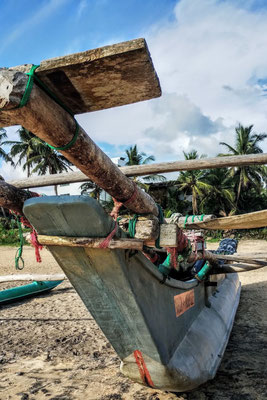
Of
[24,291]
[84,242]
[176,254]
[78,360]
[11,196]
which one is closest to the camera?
[84,242]

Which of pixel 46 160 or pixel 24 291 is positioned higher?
pixel 46 160

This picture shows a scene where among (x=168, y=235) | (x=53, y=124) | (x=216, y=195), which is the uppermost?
(x=216, y=195)

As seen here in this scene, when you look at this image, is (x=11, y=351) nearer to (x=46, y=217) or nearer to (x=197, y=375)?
(x=197, y=375)

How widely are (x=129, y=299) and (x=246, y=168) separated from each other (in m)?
24.1

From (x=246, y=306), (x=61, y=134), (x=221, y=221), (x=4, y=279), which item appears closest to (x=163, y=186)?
(x=246, y=306)

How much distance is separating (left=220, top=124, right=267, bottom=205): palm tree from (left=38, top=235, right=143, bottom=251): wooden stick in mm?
22907

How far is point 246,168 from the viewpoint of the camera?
24.2 m

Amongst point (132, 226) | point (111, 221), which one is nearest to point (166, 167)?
point (132, 226)

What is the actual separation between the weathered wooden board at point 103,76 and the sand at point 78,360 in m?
2.87

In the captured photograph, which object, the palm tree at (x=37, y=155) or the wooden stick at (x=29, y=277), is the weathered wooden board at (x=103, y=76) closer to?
the wooden stick at (x=29, y=277)

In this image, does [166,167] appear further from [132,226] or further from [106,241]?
[106,241]

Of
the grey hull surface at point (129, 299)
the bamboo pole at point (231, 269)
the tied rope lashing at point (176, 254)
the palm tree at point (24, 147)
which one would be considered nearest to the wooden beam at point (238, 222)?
the tied rope lashing at point (176, 254)

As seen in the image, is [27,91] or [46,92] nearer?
[27,91]

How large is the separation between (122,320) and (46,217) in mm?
1198
